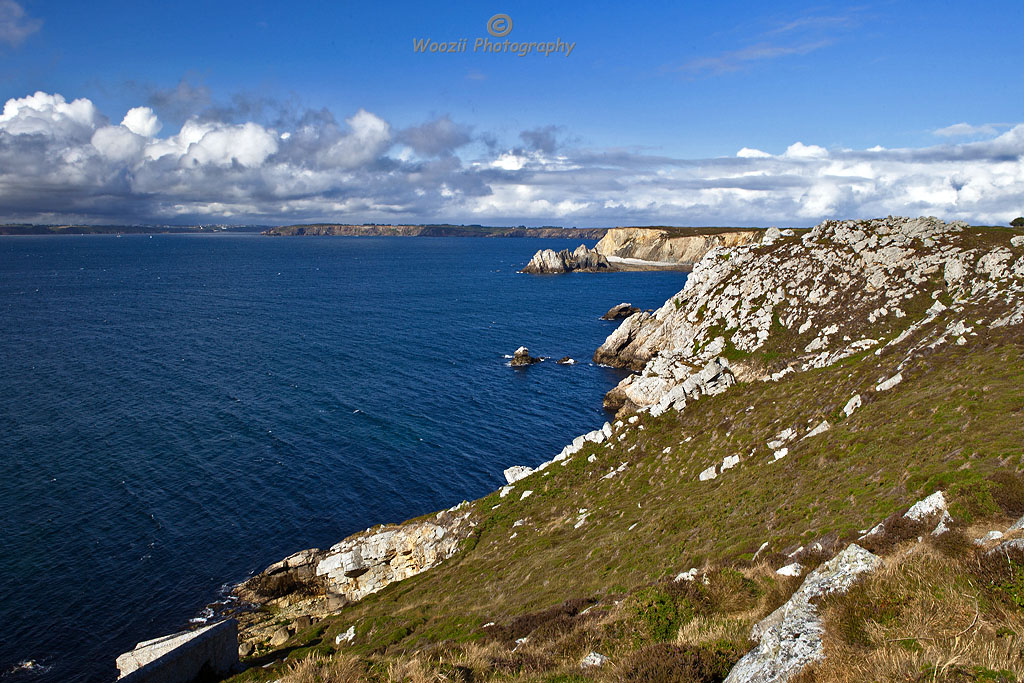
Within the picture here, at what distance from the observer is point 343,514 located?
48062 millimetres

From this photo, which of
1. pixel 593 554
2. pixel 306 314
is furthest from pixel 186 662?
pixel 306 314

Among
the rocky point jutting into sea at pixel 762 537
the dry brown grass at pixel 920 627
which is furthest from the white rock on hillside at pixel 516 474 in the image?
the dry brown grass at pixel 920 627

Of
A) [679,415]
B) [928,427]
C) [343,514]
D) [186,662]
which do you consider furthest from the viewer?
[343,514]

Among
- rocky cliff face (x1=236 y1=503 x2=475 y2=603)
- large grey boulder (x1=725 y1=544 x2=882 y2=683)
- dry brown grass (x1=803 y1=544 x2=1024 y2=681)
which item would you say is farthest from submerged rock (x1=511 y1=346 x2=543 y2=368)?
dry brown grass (x1=803 y1=544 x2=1024 y2=681)

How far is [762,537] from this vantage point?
824 inches

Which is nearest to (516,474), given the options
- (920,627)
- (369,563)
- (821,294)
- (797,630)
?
(369,563)

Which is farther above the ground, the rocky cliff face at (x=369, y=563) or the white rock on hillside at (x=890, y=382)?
the white rock on hillside at (x=890, y=382)

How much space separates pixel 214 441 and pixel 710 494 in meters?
50.5

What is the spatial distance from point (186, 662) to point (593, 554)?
16112 mm

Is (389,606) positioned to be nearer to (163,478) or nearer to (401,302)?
(163,478)

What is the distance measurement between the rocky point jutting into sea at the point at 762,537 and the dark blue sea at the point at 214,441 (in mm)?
7233

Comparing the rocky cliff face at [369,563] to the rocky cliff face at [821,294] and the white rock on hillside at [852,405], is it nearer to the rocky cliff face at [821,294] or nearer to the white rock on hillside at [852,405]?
the rocky cliff face at [821,294]

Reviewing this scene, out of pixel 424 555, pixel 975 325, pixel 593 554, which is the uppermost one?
pixel 975 325

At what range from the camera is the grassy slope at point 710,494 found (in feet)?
64.3
